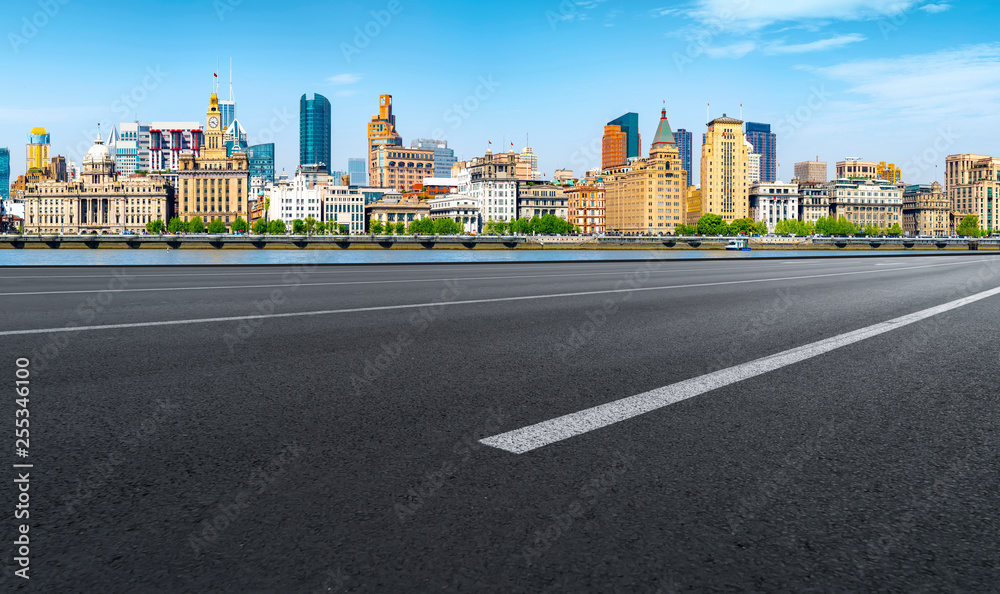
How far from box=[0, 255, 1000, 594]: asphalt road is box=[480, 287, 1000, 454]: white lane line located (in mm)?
66

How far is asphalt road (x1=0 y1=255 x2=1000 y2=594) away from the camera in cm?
226

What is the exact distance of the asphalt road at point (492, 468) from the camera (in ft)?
7.40

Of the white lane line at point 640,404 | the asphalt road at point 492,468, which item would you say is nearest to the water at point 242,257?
the asphalt road at point 492,468

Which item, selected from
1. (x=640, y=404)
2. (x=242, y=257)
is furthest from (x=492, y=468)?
(x=242, y=257)

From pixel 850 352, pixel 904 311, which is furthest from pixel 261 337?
pixel 904 311

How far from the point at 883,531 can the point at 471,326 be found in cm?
604

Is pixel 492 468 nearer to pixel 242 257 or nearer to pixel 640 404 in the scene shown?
pixel 640 404

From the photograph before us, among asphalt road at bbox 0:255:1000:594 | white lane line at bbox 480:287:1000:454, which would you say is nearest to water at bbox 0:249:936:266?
asphalt road at bbox 0:255:1000:594

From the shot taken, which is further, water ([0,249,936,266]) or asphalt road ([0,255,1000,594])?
water ([0,249,936,266])

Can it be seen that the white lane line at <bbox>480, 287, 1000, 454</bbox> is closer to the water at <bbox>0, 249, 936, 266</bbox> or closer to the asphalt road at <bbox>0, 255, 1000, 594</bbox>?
the asphalt road at <bbox>0, 255, 1000, 594</bbox>

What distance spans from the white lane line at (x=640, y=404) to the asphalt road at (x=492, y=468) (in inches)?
2.6

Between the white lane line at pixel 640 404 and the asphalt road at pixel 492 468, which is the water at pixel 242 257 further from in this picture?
the white lane line at pixel 640 404

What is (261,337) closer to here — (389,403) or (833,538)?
(389,403)

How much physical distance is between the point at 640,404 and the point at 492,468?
1.49 metres
